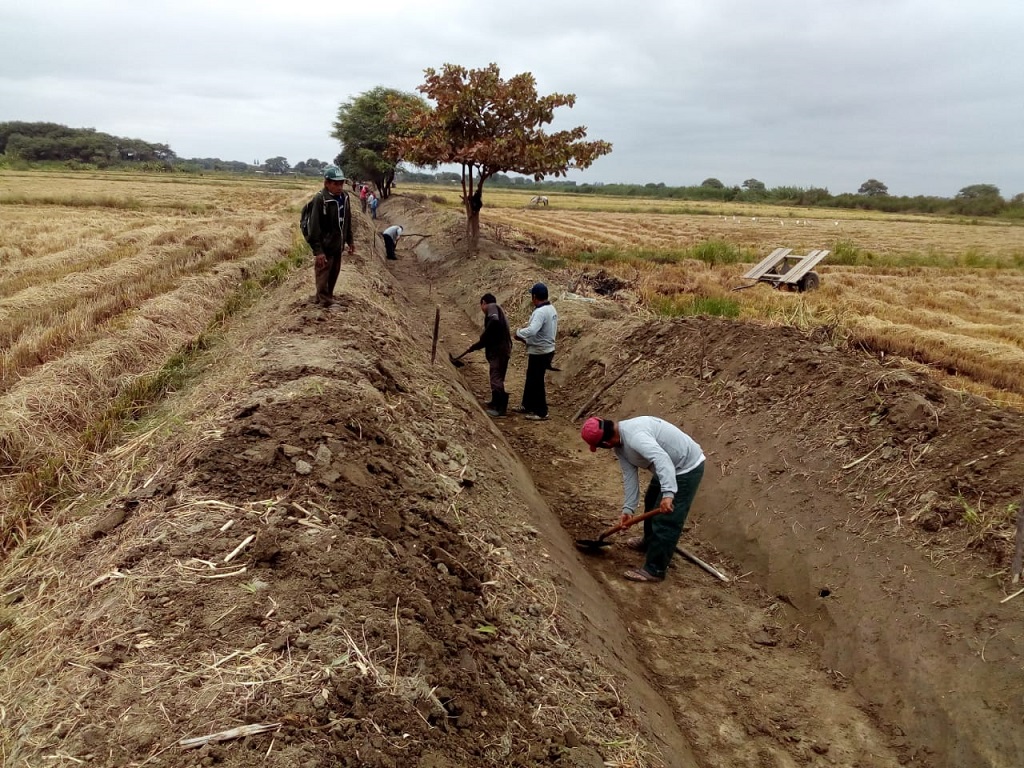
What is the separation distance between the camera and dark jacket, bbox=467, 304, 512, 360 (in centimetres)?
831

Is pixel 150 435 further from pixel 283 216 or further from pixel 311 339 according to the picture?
pixel 283 216

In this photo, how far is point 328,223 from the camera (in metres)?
6.71

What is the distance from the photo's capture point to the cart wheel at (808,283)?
626 inches

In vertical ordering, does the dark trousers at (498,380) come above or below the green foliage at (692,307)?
below

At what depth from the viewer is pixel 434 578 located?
346cm

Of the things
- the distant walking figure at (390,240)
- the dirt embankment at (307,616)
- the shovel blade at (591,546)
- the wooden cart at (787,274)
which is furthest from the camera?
the distant walking figure at (390,240)

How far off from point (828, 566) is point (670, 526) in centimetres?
125

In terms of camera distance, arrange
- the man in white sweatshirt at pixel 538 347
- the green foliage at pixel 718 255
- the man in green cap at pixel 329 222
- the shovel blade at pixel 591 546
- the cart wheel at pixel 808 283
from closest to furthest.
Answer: the shovel blade at pixel 591 546 < the man in green cap at pixel 329 222 < the man in white sweatshirt at pixel 538 347 < the cart wheel at pixel 808 283 < the green foliage at pixel 718 255

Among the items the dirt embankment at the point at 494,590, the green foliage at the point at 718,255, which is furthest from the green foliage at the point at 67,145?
the dirt embankment at the point at 494,590

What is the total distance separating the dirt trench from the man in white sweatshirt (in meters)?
0.98

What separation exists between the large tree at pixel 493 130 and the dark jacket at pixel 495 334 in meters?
9.35

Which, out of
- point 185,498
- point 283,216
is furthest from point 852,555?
point 283,216

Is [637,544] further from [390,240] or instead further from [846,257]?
[846,257]

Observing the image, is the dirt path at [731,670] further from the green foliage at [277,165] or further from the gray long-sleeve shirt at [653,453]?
the green foliage at [277,165]
